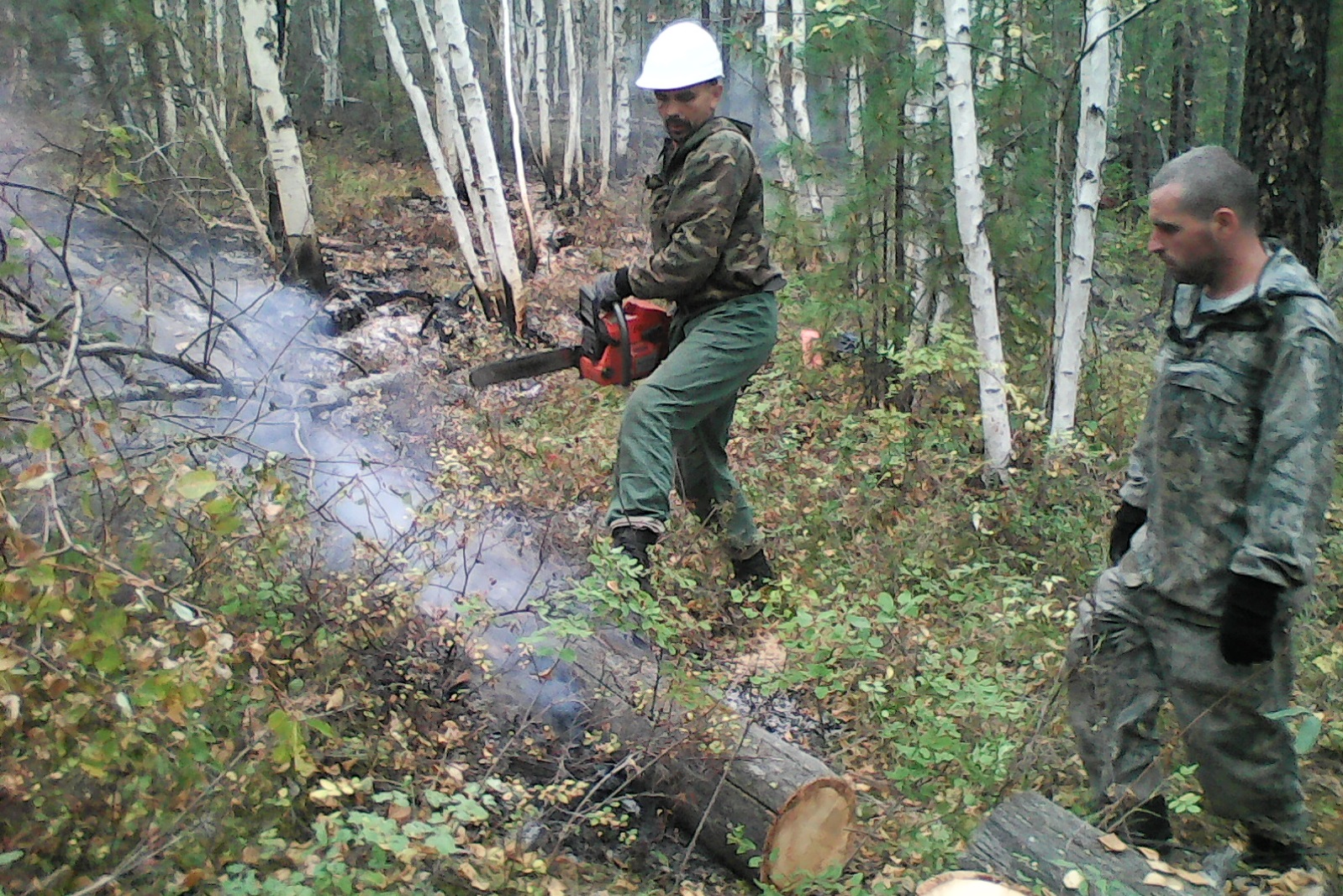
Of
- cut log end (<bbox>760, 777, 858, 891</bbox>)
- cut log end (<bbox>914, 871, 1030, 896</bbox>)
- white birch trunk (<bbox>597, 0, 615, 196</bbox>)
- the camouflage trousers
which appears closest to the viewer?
cut log end (<bbox>914, 871, 1030, 896</bbox>)

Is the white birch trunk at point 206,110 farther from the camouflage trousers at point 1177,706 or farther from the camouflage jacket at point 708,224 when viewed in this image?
the camouflage trousers at point 1177,706

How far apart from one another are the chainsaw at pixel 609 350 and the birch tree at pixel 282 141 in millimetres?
5296

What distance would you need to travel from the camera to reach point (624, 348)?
444cm

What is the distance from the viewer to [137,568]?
234 centimetres

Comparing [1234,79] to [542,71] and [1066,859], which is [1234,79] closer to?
[542,71]

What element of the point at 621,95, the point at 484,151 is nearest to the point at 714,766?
the point at 484,151

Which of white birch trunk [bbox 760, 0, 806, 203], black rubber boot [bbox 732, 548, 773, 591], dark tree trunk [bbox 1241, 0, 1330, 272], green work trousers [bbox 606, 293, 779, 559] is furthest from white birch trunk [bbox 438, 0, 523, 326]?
dark tree trunk [bbox 1241, 0, 1330, 272]

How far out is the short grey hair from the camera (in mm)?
2521

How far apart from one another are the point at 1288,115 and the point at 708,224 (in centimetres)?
311

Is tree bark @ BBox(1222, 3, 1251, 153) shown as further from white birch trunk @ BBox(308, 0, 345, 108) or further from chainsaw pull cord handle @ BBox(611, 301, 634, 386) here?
white birch trunk @ BBox(308, 0, 345, 108)

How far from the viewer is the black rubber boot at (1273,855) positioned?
8.98 ft

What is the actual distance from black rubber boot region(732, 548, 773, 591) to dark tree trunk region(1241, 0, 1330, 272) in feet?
9.82

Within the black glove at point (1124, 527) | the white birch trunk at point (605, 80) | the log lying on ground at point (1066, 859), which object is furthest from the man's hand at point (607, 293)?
the white birch trunk at point (605, 80)

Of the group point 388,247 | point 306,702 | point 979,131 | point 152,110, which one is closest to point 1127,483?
point 306,702
